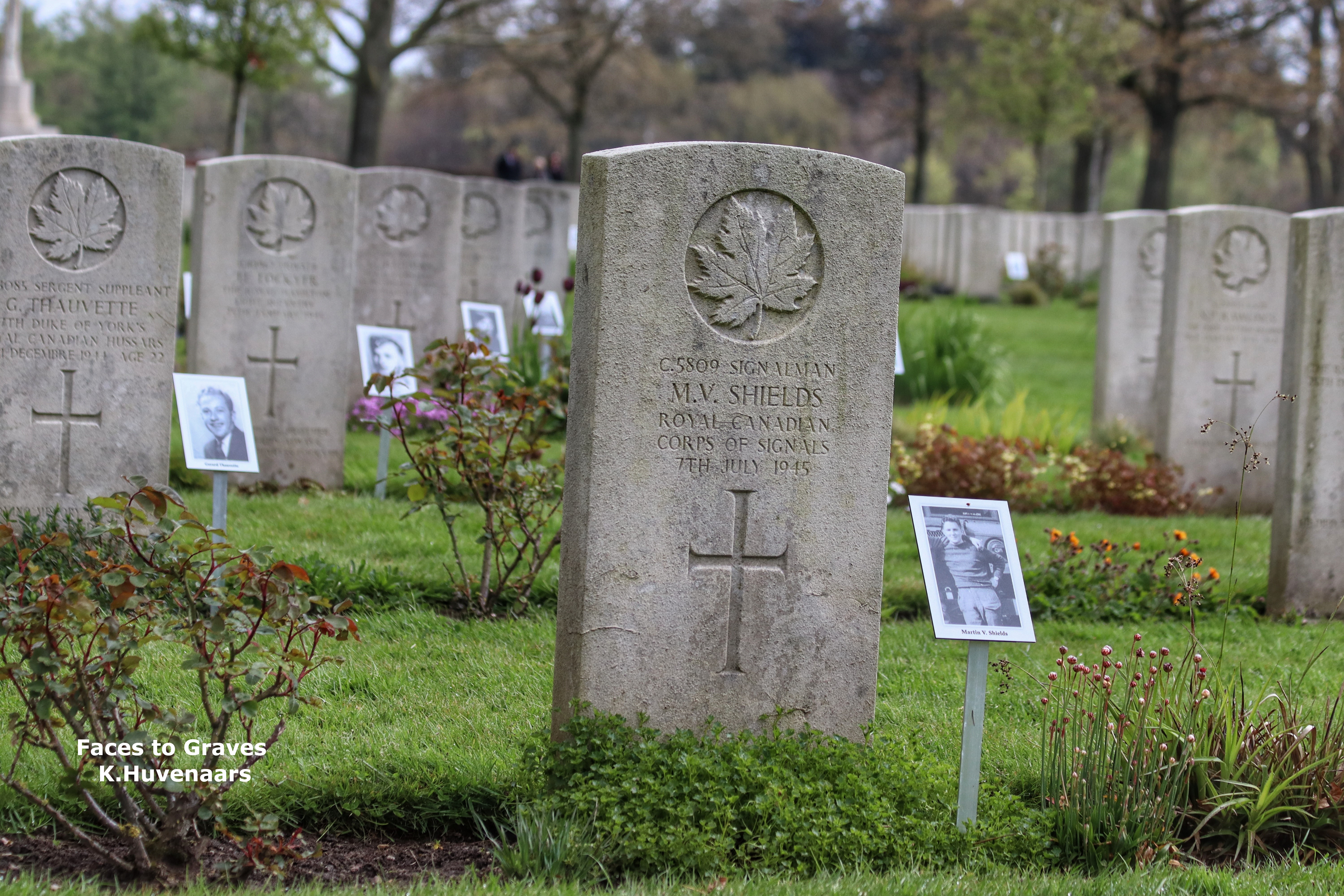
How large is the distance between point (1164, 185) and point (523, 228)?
60.2 feet

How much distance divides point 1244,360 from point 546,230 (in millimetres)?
7651

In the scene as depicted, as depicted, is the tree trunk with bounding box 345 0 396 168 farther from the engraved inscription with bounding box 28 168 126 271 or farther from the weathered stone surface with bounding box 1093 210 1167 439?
the engraved inscription with bounding box 28 168 126 271

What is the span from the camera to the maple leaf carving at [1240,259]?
914cm

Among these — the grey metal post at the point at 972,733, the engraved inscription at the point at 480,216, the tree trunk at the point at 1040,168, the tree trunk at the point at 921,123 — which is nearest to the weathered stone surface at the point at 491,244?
the engraved inscription at the point at 480,216

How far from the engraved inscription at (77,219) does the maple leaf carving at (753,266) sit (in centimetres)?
349

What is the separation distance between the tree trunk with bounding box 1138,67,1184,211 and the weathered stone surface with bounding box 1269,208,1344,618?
21483 mm

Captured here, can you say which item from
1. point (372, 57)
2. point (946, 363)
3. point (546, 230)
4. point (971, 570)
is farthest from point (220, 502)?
point (372, 57)

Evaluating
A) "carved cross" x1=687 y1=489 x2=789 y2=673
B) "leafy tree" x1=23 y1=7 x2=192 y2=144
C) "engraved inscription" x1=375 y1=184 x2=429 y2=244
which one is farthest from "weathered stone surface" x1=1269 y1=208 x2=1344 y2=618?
"leafy tree" x1=23 y1=7 x2=192 y2=144

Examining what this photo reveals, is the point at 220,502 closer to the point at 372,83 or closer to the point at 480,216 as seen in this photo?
the point at 480,216

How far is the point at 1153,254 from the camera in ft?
37.1

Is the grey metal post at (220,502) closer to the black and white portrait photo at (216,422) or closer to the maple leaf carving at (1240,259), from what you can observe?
the black and white portrait photo at (216,422)

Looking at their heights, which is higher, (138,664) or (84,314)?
(84,314)

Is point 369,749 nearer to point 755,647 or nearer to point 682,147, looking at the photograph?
point 755,647

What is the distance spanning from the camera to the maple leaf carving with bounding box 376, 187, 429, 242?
1055 centimetres
